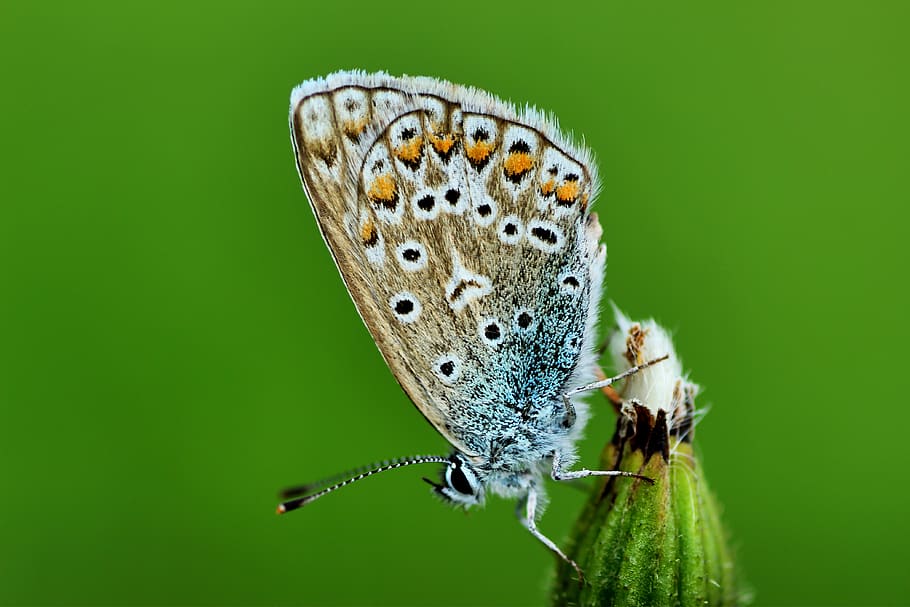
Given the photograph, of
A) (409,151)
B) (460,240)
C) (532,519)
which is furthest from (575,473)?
(409,151)

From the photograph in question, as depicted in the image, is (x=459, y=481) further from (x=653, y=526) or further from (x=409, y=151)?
(x=409, y=151)

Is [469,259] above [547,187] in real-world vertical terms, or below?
below

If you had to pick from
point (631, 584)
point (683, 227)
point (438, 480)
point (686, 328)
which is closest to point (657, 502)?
point (631, 584)

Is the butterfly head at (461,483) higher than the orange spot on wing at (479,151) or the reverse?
the reverse

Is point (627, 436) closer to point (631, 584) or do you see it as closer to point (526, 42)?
point (631, 584)

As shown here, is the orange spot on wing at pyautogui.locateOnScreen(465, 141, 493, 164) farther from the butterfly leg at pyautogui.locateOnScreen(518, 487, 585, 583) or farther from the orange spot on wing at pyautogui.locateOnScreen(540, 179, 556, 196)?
the butterfly leg at pyautogui.locateOnScreen(518, 487, 585, 583)

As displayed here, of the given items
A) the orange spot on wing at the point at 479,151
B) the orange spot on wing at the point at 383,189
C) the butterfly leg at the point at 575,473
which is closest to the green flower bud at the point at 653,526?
the butterfly leg at the point at 575,473

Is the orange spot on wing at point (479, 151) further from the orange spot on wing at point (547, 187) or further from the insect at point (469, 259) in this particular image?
the orange spot on wing at point (547, 187)

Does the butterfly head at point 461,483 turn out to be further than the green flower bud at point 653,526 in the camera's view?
Yes
